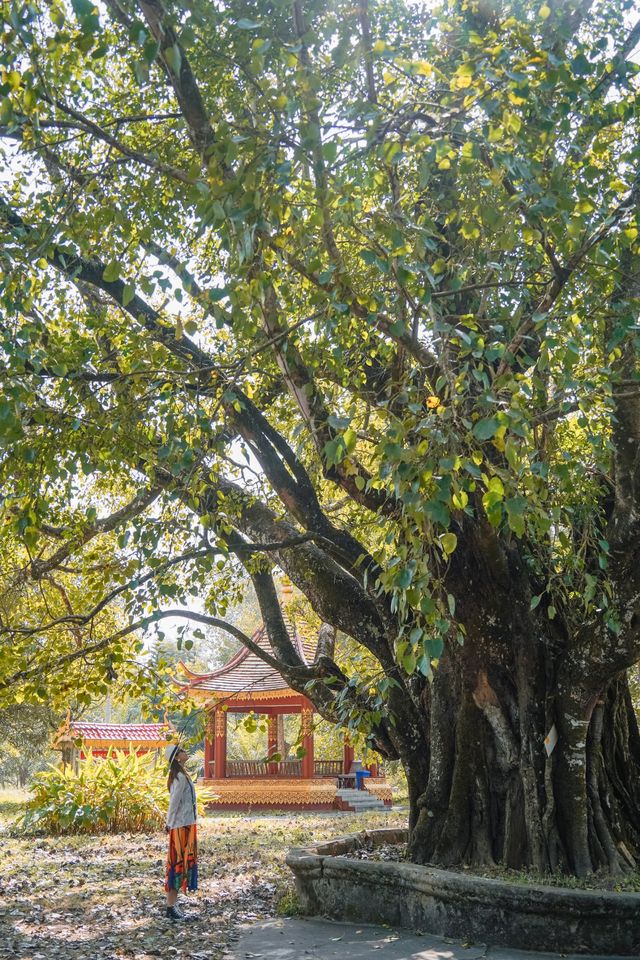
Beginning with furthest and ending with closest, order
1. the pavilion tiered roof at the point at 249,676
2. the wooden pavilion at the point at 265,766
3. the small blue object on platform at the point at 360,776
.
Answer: the small blue object on platform at the point at 360,776
the wooden pavilion at the point at 265,766
the pavilion tiered roof at the point at 249,676

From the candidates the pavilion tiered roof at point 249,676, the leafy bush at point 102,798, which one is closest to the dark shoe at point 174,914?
the leafy bush at point 102,798

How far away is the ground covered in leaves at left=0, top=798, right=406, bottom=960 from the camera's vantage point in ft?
23.3

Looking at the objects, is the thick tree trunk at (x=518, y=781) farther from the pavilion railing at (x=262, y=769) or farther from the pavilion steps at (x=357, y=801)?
the pavilion railing at (x=262, y=769)

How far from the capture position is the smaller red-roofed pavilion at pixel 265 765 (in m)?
24.9

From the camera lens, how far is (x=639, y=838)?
8.02 metres

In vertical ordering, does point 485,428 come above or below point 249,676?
below

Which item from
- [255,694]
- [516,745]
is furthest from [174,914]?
[255,694]

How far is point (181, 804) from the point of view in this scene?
8.88 metres

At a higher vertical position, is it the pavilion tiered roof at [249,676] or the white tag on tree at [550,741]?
the pavilion tiered roof at [249,676]

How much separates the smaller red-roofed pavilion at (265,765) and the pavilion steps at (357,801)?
0.54ft

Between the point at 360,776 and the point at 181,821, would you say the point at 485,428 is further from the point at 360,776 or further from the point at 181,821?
the point at 360,776

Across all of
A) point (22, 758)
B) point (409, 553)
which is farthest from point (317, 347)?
point (22, 758)

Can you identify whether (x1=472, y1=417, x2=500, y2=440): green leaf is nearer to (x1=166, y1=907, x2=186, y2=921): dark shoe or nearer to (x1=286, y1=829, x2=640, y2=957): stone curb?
(x1=286, y1=829, x2=640, y2=957): stone curb

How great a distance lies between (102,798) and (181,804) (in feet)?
28.8
